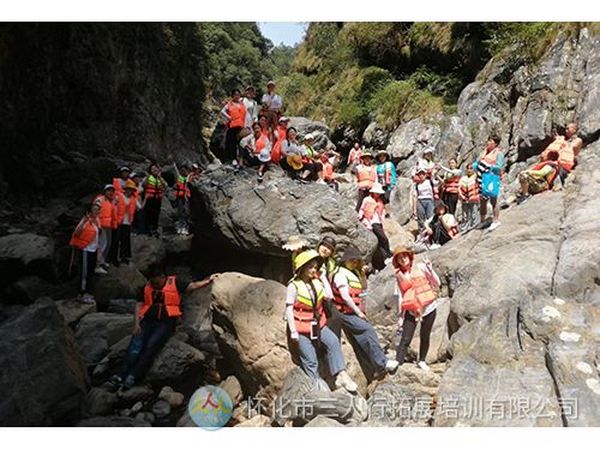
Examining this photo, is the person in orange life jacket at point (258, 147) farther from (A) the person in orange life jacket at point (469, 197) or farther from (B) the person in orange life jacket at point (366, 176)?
(A) the person in orange life jacket at point (469, 197)

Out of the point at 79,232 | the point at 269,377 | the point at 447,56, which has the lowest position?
the point at 269,377

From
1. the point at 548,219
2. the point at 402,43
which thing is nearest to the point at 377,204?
the point at 548,219

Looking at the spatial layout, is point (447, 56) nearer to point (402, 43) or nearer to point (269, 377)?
point (402, 43)

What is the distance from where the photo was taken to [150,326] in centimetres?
661

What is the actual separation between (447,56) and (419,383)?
14578 millimetres

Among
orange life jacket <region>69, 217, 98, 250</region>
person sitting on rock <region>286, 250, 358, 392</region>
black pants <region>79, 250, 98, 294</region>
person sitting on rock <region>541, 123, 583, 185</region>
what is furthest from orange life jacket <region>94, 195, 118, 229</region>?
person sitting on rock <region>541, 123, 583, 185</region>

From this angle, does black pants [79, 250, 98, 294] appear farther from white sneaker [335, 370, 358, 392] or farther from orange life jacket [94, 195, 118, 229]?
white sneaker [335, 370, 358, 392]

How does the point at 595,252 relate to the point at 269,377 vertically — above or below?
above

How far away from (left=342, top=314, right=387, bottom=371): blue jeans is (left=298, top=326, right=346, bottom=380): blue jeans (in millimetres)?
268

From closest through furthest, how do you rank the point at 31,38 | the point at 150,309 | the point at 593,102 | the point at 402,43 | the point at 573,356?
the point at 573,356 → the point at 150,309 → the point at 593,102 → the point at 31,38 → the point at 402,43

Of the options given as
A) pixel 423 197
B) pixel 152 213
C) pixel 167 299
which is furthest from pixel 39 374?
pixel 423 197

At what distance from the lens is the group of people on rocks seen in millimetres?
8805

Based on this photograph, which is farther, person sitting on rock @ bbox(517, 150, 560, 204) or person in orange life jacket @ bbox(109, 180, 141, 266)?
person in orange life jacket @ bbox(109, 180, 141, 266)

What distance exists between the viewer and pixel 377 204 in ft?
30.2
